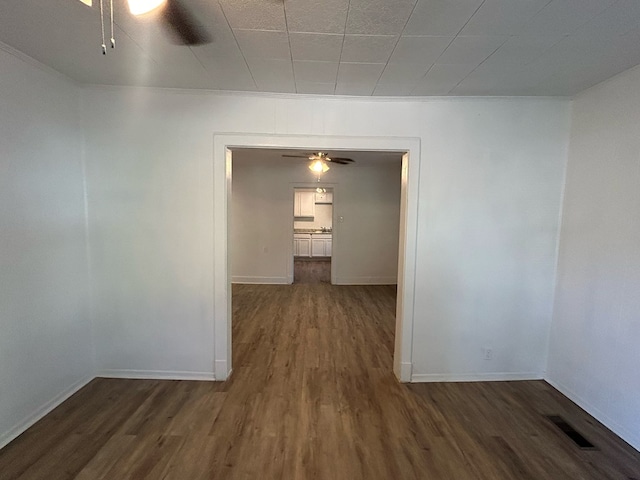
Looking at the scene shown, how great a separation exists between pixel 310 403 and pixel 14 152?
9.04ft

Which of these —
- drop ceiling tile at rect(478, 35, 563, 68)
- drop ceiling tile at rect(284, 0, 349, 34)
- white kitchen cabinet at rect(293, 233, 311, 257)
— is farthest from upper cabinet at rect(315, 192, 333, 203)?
drop ceiling tile at rect(284, 0, 349, 34)

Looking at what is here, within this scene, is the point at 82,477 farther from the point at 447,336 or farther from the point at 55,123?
the point at 447,336

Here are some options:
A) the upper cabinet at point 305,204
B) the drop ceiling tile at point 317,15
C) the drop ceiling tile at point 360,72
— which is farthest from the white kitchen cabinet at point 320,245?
the drop ceiling tile at point 317,15

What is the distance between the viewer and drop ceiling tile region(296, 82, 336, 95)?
2.51 meters

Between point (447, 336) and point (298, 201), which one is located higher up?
point (298, 201)

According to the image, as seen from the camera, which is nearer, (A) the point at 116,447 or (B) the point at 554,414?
(A) the point at 116,447

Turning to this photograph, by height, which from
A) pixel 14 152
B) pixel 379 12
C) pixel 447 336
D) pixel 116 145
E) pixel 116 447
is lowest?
pixel 116 447

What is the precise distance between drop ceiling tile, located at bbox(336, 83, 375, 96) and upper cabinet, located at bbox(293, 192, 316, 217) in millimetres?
7967

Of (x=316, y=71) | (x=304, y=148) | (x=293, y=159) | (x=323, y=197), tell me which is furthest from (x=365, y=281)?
(x=316, y=71)

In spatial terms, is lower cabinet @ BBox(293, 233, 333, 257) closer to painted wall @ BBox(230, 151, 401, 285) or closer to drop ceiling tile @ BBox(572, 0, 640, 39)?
painted wall @ BBox(230, 151, 401, 285)

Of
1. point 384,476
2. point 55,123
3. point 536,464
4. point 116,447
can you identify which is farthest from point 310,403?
Answer: point 55,123

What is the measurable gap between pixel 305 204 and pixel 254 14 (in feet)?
29.6

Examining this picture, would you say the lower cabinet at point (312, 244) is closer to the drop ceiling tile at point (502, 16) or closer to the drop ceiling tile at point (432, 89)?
the drop ceiling tile at point (432, 89)

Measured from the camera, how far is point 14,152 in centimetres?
211
